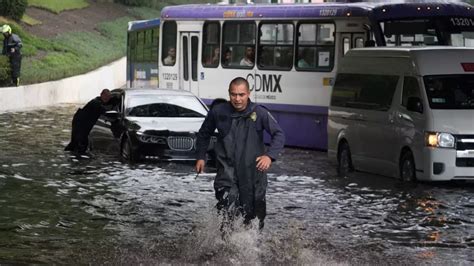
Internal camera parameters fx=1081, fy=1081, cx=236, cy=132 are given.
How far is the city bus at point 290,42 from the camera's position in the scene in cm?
2125

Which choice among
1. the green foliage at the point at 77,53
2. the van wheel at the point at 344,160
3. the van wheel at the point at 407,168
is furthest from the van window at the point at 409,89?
the green foliage at the point at 77,53

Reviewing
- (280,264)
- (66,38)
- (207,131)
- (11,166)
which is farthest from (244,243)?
(66,38)

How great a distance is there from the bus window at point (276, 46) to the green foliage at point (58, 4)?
29203mm

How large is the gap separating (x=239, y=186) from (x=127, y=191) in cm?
551

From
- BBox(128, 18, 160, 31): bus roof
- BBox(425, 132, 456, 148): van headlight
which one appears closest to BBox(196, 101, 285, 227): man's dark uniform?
BBox(425, 132, 456, 148): van headlight

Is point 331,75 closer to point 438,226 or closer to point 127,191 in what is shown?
point 127,191

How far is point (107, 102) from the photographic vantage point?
2091 centimetres

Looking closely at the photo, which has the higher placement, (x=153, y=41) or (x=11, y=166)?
(x=153, y=41)

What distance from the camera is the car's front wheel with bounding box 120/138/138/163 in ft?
62.4

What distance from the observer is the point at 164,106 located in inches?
789

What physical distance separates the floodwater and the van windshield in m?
1.31

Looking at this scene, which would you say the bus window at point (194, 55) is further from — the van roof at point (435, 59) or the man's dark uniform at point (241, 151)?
the man's dark uniform at point (241, 151)

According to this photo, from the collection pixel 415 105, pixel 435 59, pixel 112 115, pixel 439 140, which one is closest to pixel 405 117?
pixel 415 105

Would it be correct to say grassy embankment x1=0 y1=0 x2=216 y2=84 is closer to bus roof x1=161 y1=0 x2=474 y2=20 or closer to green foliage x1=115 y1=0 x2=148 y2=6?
green foliage x1=115 y1=0 x2=148 y2=6
